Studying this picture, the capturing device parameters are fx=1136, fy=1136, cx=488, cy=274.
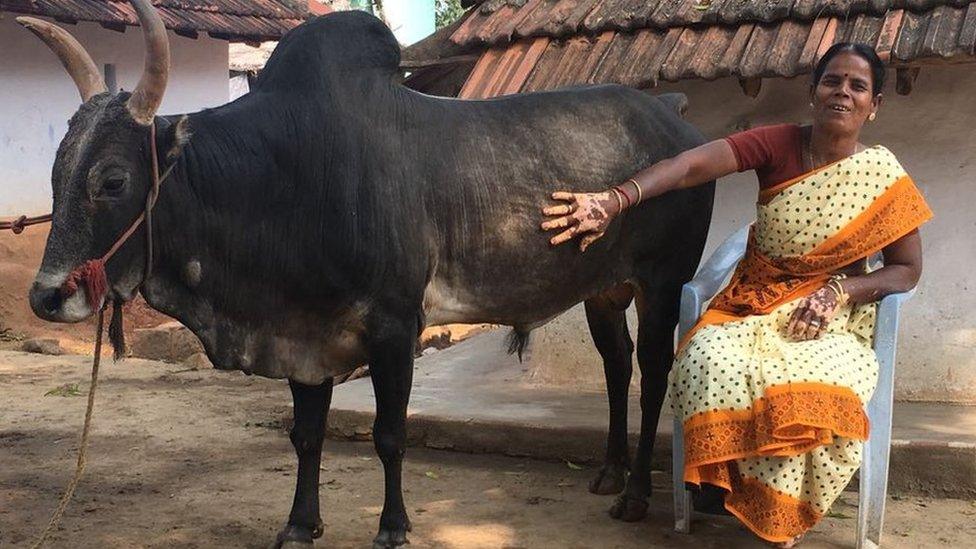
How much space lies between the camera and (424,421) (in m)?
5.90

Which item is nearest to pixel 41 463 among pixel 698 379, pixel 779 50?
pixel 698 379

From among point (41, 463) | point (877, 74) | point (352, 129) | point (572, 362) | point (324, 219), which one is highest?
point (877, 74)

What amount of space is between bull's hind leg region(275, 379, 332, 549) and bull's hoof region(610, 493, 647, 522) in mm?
1237

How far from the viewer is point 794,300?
13.8 feet

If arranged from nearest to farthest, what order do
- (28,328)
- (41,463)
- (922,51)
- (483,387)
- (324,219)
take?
(324,219) < (922,51) < (41,463) < (483,387) < (28,328)

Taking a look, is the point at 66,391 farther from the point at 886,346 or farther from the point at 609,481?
the point at 886,346

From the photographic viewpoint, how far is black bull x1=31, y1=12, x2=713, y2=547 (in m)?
3.81

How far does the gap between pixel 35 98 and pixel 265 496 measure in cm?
891

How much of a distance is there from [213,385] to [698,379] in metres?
4.77

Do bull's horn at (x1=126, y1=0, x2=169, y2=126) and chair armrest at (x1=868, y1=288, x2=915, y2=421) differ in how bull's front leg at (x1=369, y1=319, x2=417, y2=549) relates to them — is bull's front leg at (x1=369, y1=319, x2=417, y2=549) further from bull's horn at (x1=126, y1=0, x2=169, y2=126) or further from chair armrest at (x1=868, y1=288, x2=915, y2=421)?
chair armrest at (x1=868, y1=288, x2=915, y2=421)

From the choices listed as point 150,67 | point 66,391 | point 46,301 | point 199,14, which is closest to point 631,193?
point 150,67

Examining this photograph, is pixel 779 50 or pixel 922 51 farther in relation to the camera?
pixel 779 50

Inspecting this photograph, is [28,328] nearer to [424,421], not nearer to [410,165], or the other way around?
[424,421]

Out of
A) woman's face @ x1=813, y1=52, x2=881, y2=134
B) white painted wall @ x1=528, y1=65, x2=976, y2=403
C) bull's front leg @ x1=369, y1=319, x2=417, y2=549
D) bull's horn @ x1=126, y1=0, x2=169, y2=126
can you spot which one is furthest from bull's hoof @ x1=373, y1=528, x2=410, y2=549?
white painted wall @ x1=528, y1=65, x2=976, y2=403
